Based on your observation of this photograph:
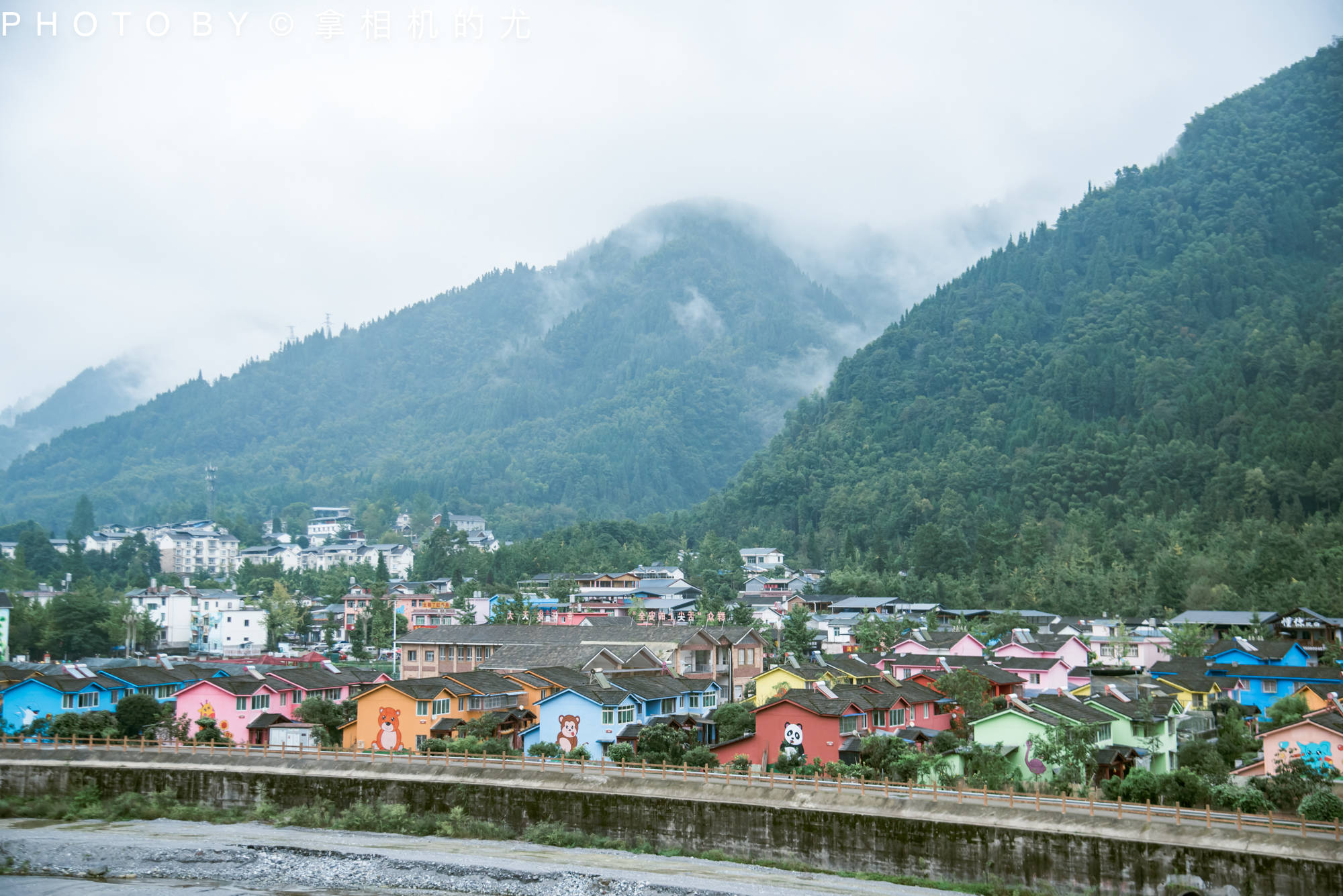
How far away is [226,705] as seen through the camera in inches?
1773

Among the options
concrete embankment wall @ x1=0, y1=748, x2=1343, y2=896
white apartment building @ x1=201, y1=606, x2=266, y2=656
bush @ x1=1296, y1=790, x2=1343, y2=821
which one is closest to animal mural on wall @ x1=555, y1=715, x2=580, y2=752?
concrete embankment wall @ x1=0, y1=748, x2=1343, y2=896

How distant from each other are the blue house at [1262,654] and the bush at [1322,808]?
1391 inches

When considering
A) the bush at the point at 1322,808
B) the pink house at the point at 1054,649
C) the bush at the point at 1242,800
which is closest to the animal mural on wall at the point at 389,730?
the bush at the point at 1242,800

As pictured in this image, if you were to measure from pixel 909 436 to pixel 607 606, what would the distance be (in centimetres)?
6879

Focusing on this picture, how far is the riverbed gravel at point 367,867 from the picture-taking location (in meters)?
27.6

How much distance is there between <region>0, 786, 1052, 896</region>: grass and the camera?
3048 cm

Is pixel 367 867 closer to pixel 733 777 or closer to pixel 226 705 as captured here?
pixel 733 777

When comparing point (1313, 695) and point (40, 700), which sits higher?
point (40, 700)

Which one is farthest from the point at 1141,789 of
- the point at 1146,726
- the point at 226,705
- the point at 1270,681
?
the point at 226,705

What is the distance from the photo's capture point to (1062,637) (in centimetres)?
6631

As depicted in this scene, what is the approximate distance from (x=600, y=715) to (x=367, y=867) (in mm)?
12232

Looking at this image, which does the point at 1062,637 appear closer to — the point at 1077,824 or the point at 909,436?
the point at 1077,824

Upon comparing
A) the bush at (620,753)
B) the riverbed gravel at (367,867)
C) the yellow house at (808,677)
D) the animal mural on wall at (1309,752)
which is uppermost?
the yellow house at (808,677)

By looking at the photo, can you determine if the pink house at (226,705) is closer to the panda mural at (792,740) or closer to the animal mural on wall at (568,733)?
the animal mural on wall at (568,733)
